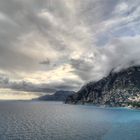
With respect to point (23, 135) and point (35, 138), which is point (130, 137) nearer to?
point (35, 138)

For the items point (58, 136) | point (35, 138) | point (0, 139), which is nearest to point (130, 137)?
point (58, 136)

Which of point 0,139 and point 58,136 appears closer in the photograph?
point 0,139

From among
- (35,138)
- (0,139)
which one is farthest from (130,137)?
(0,139)

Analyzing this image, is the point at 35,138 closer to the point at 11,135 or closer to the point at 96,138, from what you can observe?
the point at 11,135

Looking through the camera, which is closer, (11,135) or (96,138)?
(96,138)

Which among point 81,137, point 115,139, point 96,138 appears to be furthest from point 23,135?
point 115,139

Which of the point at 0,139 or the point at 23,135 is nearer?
the point at 0,139

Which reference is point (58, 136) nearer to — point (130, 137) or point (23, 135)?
point (23, 135)
